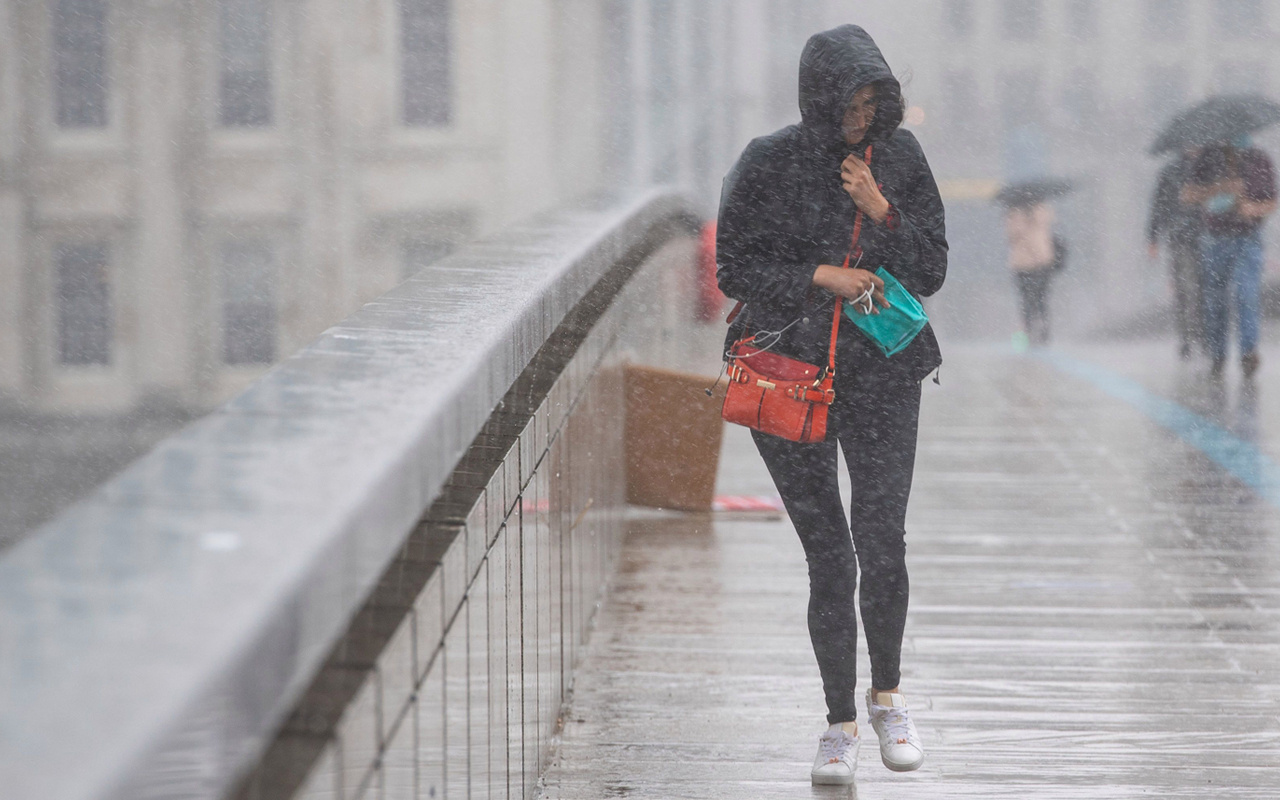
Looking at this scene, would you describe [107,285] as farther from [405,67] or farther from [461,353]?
[461,353]

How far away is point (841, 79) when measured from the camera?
298 cm

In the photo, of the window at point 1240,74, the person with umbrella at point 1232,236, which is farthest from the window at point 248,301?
the window at point 1240,74

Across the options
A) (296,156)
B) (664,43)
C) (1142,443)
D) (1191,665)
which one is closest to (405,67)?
(296,156)

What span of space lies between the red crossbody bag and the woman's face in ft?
0.25

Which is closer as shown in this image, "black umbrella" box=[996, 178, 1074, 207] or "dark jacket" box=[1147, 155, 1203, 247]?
"dark jacket" box=[1147, 155, 1203, 247]

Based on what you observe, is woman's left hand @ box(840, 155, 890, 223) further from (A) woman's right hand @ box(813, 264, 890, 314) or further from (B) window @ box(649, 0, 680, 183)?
(B) window @ box(649, 0, 680, 183)

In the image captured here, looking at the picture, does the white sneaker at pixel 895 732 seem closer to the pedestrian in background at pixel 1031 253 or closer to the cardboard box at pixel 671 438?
the cardboard box at pixel 671 438

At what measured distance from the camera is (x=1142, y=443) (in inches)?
307

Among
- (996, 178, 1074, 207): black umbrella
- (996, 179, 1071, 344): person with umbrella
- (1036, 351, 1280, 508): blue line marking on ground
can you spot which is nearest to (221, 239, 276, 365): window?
(996, 178, 1074, 207): black umbrella

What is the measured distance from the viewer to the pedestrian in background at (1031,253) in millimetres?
17047

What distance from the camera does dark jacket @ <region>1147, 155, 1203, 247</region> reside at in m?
11.2

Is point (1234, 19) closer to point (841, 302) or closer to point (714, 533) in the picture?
point (714, 533)

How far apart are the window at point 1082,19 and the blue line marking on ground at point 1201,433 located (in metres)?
57.5

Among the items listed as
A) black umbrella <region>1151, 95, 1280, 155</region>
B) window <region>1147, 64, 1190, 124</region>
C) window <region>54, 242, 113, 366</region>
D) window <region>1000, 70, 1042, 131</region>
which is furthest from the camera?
window <region>1147, 64, 1190, 124</region>
